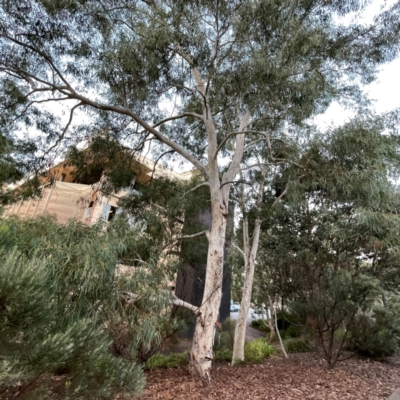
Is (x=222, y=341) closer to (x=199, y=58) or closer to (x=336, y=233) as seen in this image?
(x=336, y=233)

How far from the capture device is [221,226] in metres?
5.16

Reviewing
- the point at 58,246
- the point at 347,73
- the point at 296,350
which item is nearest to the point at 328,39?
the point at 347,73

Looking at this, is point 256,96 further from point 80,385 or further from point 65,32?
point 80,385

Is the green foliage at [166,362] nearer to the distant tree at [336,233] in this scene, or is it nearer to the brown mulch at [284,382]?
the brown mulch at [284,382]

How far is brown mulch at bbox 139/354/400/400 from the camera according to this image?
4008 mm

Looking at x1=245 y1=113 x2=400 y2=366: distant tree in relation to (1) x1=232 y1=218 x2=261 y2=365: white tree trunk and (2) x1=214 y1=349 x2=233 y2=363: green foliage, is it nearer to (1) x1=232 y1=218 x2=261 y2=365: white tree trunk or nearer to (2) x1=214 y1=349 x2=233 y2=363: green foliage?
(1) x1=232 y1=218 x2=261 y2=365: white tree trunk

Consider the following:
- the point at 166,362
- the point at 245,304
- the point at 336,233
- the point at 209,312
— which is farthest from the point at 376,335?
the point at 166,362

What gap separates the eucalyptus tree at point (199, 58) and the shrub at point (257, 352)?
98.9 inches

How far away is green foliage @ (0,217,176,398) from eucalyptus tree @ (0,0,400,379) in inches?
68.9

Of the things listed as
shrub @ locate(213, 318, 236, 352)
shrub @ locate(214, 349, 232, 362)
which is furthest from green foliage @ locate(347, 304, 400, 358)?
shrub @ locate(213, 318, 236, 352)

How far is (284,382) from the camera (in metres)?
4.63

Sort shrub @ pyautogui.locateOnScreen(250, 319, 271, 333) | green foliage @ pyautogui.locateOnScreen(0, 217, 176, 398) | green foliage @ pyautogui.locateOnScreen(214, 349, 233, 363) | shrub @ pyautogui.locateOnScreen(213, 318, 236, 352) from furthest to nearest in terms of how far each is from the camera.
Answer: shrub @ pyautogui.locateOnScreen(250, 319, 271, 333), shrub @ pyautogui.locateOnScreen(213, 318, 236, 352), green foliage @ pyautogui.locateOnScreen(214, 349, 233, 363), green foliage @ pyautogui.locateOnScreen(0, 217, 176, 398)

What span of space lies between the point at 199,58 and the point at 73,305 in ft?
13.5

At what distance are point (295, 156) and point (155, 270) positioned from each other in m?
3.46
